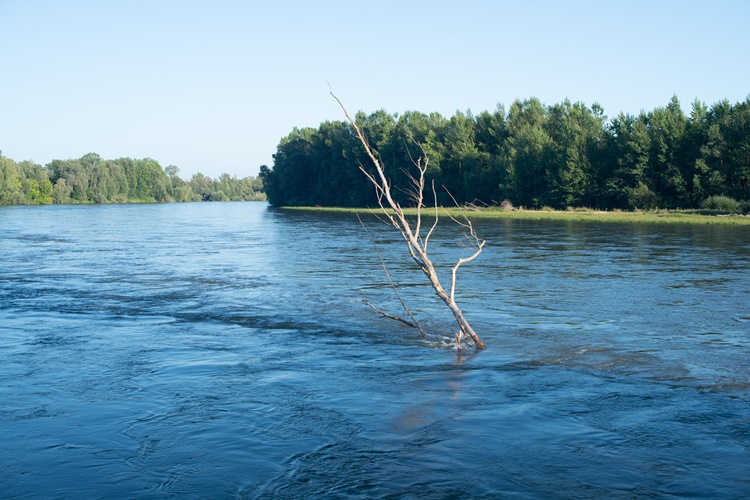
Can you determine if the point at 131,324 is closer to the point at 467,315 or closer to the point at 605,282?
the point at 467,315

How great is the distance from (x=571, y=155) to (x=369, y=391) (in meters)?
71.8

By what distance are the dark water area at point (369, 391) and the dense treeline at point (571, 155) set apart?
137ft

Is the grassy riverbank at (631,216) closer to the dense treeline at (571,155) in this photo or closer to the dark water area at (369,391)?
the dense treeline at (571,155)

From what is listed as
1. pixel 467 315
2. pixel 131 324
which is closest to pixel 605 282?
pixel 467 315

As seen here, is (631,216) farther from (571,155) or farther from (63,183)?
(63,183)

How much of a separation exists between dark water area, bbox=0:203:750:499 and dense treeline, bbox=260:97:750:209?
41698 millimetres

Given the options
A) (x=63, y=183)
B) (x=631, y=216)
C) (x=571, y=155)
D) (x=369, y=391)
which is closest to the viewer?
(x=369, y=391)

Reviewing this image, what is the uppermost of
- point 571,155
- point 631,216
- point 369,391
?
point 571,155

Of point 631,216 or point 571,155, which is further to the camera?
point 571,155

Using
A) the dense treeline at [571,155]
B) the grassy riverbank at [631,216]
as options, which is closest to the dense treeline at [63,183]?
the dense treeline at [571,155]

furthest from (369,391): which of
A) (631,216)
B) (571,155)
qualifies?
(571,155)

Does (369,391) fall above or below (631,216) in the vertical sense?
below

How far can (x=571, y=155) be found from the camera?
7800 centimetres

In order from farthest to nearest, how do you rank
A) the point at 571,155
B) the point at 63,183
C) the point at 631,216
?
the point at 63,183 < the point at 571,155 < the point at 631,216
